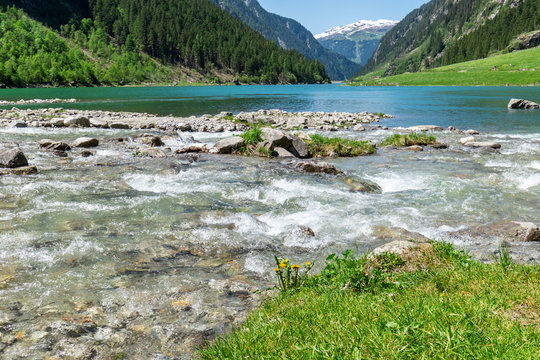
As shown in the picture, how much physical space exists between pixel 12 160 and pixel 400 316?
57.9 feet

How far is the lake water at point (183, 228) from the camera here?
197 inches

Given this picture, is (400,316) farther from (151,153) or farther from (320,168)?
(151,153)

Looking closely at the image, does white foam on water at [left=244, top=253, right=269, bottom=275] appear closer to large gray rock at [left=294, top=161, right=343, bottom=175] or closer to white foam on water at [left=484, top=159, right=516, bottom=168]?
large gray rock at [left=294, top=161, right=343, bottom=175]

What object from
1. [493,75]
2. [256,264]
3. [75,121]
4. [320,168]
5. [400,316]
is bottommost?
[256,264]

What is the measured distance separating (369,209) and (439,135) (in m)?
19.9

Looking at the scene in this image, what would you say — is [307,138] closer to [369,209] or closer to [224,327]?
[369,209]

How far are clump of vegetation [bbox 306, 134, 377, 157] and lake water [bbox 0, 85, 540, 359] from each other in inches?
70.1

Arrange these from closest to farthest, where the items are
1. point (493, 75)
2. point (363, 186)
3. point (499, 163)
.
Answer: point (363, 186) < point (499, 163) < point (493, 75)

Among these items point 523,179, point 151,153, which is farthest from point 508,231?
point 151,153

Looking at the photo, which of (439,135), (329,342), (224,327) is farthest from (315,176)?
(439,135)

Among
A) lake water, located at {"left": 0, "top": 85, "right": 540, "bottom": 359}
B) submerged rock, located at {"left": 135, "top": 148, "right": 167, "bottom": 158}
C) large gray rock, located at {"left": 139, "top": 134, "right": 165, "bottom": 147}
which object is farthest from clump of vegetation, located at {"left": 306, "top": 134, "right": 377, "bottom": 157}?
large gray rock, located at {"left": 139, "top": 134, "right": 165, "bottom": 147}

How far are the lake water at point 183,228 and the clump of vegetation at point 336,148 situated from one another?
178cm

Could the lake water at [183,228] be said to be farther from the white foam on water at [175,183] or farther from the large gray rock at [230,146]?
the large gray rock at [230,146]

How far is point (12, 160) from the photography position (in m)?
15.4
